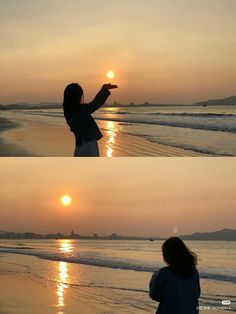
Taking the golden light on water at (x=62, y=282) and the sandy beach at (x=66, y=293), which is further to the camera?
the golden light on water at (x=62, y=282)

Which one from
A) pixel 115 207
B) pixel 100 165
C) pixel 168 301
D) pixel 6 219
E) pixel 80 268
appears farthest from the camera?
pixel 80 268

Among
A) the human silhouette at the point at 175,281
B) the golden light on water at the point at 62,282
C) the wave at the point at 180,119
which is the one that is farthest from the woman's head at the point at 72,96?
the golden light on water at the point at 62,282

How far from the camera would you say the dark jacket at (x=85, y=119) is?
303 cm

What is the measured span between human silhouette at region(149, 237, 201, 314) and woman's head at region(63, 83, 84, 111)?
0.93 meters

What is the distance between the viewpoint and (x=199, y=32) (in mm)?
4359

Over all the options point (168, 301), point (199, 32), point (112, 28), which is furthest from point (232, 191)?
point (168, 301)

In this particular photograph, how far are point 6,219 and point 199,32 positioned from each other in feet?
9.36

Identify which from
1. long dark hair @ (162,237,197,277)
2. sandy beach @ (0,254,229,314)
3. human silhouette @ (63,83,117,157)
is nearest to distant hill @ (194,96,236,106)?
sandy beach @ (0,254,229,314)

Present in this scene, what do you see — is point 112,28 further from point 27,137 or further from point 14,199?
point 14,199

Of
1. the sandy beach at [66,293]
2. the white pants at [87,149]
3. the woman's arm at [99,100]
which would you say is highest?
the woman's arm at [99,100]

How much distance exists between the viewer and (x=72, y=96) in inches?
119

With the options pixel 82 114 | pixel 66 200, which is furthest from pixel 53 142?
pixel 66 200

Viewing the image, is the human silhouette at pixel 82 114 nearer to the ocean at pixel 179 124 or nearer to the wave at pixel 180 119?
the ocean at pixel 179 124

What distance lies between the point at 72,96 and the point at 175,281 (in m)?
1.12
